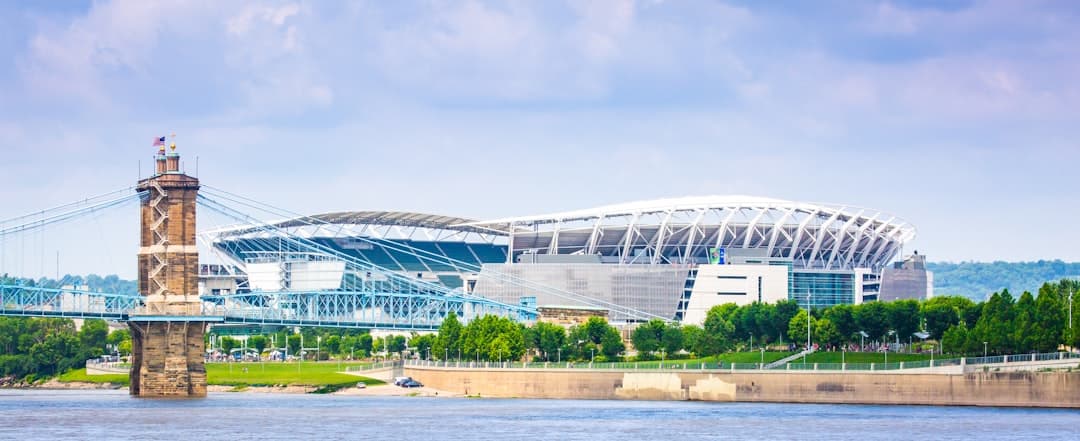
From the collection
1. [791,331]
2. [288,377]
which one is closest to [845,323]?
[791,331]

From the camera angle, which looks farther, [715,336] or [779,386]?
[715,336]

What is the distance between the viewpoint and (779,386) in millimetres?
133375

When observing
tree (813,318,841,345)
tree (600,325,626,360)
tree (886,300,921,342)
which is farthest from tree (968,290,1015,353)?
tree (600,325,626,360)

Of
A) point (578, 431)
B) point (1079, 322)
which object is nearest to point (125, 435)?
point (578, 431)

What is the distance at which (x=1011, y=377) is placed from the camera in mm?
120562

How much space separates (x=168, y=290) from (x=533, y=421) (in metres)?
51.4

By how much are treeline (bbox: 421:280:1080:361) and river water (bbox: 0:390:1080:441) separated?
42.6 ft

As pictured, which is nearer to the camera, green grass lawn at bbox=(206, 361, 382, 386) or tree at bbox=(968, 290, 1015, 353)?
tree at bbox=(968, 290, 1015, 353)

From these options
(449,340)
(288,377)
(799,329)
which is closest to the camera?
(799,329)

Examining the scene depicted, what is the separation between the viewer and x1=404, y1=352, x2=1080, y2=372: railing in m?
125

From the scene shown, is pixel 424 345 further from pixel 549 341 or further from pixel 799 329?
pixel 799 329

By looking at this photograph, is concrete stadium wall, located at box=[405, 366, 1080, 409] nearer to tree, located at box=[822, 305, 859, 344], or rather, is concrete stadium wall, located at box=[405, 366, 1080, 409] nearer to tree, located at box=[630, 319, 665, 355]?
tree, located at box=[630, 319, 665, 355]

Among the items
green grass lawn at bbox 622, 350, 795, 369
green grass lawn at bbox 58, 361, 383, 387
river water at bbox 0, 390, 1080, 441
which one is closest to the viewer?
river water at bbox 0, 390, 1080, 441

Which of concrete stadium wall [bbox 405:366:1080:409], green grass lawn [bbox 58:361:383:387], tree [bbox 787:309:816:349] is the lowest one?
green grass lawn [bbox 58:361:383:387]
